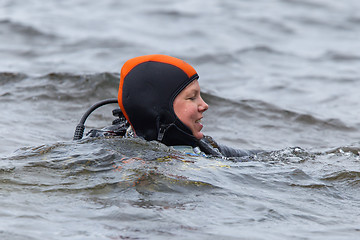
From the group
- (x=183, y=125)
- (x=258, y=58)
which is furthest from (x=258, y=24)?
(x=183, y=125)

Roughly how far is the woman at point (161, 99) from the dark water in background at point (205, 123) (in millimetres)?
209

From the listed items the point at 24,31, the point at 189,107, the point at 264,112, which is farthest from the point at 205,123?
the point at 24,31

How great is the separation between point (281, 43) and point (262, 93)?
17.3ft

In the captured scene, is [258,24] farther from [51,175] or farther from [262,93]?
[51,175]

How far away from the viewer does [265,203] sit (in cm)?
441

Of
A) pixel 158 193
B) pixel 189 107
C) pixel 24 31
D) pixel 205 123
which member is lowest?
pixel 205 123

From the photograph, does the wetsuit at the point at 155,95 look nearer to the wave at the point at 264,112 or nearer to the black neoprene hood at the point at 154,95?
the black neoprene hood at the point at 154,95

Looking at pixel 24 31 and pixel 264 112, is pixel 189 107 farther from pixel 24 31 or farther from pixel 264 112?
pixel 24 31

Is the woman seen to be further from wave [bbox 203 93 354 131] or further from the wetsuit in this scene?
wave [bbox 203 93 354 131]

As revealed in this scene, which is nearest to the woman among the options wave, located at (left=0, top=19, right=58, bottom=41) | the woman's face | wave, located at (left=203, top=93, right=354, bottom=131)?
the woman's face

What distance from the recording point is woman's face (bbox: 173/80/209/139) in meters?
5.19

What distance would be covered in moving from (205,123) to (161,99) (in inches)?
163

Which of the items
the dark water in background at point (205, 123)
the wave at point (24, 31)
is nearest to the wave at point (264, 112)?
the dark water in background at point (205, 123)

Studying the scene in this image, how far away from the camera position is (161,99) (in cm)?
516
